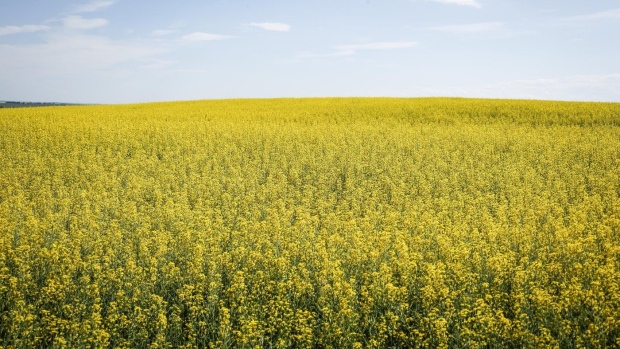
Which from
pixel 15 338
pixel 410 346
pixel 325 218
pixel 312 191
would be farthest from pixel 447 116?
pixel 15 338

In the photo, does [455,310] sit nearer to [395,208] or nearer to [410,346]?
[410,346]

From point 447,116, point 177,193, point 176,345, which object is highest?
point 447,116

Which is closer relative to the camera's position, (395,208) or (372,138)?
(395,208)

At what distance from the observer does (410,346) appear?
602 centimetres

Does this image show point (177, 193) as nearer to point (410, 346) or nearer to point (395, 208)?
point (395, 208)

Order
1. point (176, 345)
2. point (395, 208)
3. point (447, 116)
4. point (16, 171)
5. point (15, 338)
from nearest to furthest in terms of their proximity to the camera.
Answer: point (15, 338), point (176, 345), point (395, 208), point (16, 171), point (447, 116)

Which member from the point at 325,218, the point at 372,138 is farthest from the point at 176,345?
the point at 372,138

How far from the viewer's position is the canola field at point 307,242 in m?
6.20

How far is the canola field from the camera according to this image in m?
6.20

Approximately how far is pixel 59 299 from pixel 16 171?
10.8 m

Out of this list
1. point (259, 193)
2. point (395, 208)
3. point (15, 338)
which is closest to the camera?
point (15, 338)

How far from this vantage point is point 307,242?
860 centimetres

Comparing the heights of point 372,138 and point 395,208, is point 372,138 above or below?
above

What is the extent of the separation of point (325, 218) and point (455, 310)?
5.15 metres
